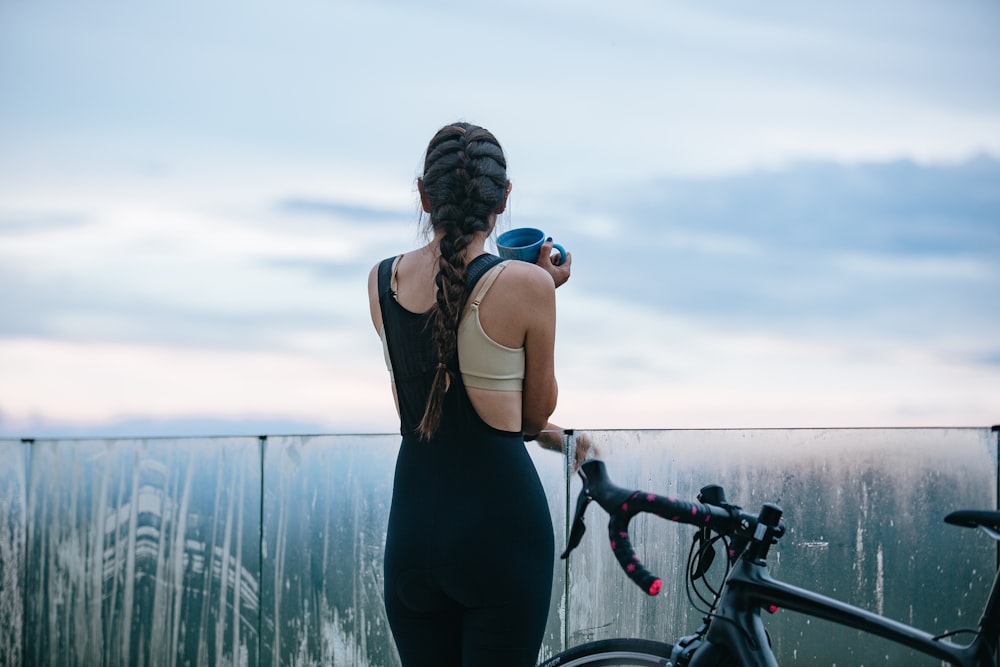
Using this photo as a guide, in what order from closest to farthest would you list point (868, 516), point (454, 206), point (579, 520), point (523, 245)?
point (579, 520), point (454, 206), point (523, 245), point (868, 516)

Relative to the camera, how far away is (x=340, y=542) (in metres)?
4.36

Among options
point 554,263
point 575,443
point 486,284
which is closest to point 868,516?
point 575,443

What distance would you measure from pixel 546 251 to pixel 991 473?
1998 mm

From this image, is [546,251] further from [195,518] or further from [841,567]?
[195,518]

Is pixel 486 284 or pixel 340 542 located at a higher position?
pixel 486 284

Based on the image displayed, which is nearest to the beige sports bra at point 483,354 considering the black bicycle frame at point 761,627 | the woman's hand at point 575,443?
the black bicycle frame at point 761,627

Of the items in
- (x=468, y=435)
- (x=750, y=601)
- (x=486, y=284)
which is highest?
(x=486, y=284)

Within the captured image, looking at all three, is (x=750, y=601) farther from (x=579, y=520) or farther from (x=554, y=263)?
(x=554, y=263)

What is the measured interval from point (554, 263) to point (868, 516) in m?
1.76

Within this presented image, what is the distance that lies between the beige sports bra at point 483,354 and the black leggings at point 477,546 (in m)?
0.11

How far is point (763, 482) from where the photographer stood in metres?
3.63

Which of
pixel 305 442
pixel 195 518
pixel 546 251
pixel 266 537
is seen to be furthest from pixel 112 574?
pixel 546 251

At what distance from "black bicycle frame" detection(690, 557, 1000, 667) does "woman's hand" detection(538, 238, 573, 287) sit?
2.62ft

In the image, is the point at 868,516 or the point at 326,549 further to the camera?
the point at 326,549
